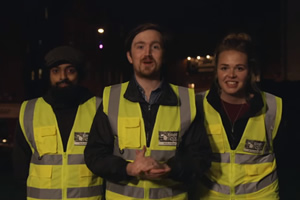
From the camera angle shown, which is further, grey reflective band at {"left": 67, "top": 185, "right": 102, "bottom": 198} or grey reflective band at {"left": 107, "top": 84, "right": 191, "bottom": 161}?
grey reflective band at {"left": 67, "top": 185, "right": 102, "bottom": 198}

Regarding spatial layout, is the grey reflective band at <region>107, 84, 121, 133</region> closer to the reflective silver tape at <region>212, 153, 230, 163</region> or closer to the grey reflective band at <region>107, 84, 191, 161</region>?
the grey reflective band at <region>107, 84, 191, 161</region>

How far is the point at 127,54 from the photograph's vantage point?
8.64 ft

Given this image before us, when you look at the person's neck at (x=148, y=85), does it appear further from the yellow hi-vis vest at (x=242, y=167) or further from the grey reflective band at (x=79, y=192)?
the grey reflective band at (x=79, y=192)

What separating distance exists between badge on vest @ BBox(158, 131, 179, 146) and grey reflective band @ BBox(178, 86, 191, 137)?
59mm

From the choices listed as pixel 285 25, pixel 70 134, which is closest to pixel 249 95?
pixel 70 134

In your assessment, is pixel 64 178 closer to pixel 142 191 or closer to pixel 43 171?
pixel 43 171

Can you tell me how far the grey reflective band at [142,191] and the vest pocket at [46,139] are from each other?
459 mm

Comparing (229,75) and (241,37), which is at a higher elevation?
(241,37)

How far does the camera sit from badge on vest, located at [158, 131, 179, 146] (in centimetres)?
241

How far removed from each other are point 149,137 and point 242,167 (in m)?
0.66

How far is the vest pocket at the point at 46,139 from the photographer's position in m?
2.61

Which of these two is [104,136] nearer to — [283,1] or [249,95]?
[249,95]

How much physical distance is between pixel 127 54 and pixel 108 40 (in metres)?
16.0

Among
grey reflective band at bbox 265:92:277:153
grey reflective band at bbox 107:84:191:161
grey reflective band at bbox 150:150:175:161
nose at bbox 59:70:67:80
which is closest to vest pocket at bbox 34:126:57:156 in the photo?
nose at bbox 59:70:67:80
